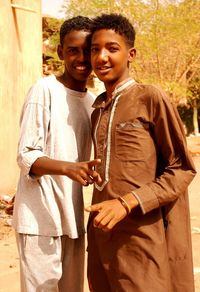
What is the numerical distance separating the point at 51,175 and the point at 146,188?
1.51 feet

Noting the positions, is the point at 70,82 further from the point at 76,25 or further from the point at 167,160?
the point at 167,160

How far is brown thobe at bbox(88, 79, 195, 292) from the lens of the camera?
1913mm

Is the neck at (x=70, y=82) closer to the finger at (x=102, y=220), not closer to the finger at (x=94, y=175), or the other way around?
the finger at (x=94, y=175)

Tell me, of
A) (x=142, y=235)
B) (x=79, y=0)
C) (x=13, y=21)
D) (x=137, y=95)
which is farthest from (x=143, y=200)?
(x=79, y=0)

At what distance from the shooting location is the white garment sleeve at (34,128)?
207cm

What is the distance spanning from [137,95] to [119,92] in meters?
0.09

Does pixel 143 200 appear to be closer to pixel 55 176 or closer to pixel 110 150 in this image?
pixel 110 150

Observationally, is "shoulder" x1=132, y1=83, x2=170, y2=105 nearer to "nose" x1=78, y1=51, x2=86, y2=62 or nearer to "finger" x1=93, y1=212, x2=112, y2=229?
"nose" x1=78, y1=51, x2=86, y2=62

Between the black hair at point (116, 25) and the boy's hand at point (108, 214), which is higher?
the black hair at point (116, 25)

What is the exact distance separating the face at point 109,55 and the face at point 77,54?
129 millimetres

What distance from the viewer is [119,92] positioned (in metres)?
2.03

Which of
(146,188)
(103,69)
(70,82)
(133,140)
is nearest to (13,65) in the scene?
(70,82)

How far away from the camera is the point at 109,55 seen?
6.56 ft

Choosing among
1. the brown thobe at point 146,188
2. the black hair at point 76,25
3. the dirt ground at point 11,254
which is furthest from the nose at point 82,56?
the dirt ground at point 11,254
